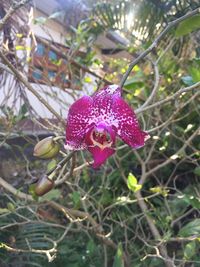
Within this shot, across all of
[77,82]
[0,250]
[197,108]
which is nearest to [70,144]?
[0,250]

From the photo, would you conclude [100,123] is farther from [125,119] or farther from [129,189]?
[129,189]

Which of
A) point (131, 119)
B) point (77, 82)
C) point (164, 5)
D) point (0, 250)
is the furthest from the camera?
point (77, 82)

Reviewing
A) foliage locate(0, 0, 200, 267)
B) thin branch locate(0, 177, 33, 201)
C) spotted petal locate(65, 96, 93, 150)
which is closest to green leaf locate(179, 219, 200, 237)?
foliage locate(0, 0, 200, 267)

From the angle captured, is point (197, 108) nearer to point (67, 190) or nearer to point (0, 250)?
point (67, 190)

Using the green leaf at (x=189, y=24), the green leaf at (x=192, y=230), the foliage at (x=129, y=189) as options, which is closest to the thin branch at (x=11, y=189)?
the foliage at (x=129, y=189)

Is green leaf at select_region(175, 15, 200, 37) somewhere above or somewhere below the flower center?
above

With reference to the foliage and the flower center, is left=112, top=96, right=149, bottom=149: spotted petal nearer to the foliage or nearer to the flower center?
the flower center

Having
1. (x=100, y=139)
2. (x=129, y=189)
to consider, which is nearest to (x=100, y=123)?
(x=100, y=139)

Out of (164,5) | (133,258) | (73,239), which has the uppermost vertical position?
(164,5)
